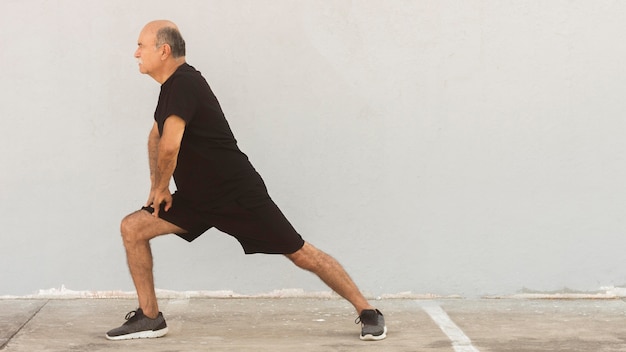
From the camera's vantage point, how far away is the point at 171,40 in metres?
5.59

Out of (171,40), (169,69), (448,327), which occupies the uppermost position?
(171,40)

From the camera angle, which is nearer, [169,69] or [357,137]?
[169,69]

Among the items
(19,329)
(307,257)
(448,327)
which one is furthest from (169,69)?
(448,327)

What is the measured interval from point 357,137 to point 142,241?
1.74 metres

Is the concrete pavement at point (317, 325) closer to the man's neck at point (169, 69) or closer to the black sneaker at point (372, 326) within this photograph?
the black sneaker at point (372, 326)

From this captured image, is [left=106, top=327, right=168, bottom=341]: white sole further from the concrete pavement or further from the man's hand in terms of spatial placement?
the man's hand

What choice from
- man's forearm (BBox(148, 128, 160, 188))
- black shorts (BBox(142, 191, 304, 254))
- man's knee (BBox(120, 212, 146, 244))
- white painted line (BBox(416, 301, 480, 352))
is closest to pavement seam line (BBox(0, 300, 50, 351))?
man's knee (BBox(120, 212, 146, 244))

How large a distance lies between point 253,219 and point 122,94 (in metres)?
1.62

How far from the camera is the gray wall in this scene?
22.0ft

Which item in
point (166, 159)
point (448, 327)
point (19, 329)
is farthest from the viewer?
point (448, 327)

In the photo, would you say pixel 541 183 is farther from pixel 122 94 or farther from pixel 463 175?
pixel 122 94

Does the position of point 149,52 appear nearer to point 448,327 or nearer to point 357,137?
point 357,137

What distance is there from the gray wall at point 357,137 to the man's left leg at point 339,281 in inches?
40.6

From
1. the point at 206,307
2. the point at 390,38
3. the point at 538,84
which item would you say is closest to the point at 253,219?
the point at 206,307
